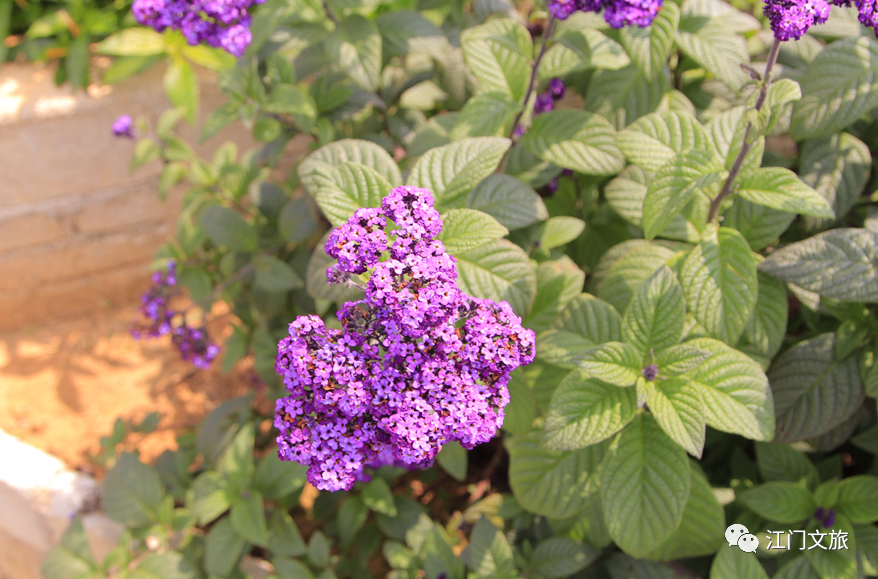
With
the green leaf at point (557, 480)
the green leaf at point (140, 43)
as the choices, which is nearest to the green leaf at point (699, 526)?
the green leaf at point (557, 480)

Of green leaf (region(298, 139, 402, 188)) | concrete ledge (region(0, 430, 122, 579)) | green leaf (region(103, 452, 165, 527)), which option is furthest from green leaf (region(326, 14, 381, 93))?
concrete ledge (region(0, 430, 122, 579))

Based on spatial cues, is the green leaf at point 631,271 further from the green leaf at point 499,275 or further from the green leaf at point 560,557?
the green leaf at point 560,557

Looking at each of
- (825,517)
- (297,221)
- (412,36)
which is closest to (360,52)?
(412,36)

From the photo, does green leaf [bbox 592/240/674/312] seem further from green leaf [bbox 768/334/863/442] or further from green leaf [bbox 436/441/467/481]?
green leaf [bbox 436/441/467/481]

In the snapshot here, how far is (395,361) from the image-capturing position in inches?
46.5

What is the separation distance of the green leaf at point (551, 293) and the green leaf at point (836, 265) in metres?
0.52

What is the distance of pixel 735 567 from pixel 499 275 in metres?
0.98

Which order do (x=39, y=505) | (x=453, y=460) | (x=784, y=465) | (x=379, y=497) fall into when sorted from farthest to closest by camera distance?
(x=39, y=505)
(x=379, y=497)
(x=453, y=460)
(x=784, y=465)

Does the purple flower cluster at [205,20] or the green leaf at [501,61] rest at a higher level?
the green leaf at [501,61]

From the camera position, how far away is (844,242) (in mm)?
1568

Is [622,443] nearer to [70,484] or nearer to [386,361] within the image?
[386,361]

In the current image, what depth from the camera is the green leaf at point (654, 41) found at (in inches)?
68.3

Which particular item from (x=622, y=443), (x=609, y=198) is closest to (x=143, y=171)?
(x=609, y=198)

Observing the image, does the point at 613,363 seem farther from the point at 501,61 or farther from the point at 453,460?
the point at 501,61
